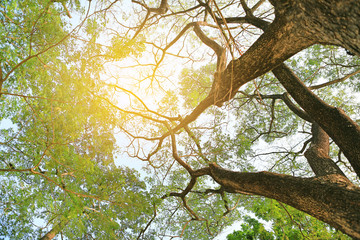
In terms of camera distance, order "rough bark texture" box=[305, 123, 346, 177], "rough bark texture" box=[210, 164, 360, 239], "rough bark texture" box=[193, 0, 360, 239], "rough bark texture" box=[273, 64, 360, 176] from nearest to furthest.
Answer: "rough bark texture" box=[193, 0, 360, 239] → "rough bark texture" box=[210, 164, 360, 239] → "rough bark texture" box=[273, 64, 360, 176] → "rough bark texture" box=[305, 123, 346, 177]

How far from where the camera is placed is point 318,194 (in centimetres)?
209

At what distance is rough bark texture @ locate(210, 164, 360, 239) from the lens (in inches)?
71.6

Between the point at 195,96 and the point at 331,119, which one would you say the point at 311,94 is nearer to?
the point at 331,119

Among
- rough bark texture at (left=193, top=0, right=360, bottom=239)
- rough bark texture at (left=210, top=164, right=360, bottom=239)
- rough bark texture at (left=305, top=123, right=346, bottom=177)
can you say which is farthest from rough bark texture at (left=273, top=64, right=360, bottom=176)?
rough bark texture at (left=305, top=123, right=346, bottom=177)

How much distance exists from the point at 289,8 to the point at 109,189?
3.86 m

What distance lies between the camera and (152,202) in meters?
3.91

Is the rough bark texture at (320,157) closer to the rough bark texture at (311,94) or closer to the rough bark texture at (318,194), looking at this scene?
the rough bark texture at (311,94)

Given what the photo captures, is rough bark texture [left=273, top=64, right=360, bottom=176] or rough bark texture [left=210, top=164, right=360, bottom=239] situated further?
rough bark texture [left=273, top=64, right=360, bottom=176]

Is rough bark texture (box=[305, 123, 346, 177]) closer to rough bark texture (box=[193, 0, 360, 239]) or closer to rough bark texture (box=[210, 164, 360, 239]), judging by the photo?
rough bark texture (box=[193, 0, 360, 239])

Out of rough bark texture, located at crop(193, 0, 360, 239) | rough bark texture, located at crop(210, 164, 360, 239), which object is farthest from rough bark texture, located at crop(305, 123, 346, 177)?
rough bark texture, located at crop(210, 164, 360, 239)

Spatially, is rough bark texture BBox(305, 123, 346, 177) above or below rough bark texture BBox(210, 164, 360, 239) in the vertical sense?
above

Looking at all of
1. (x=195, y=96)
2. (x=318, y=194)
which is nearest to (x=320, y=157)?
(x=318, y=194)

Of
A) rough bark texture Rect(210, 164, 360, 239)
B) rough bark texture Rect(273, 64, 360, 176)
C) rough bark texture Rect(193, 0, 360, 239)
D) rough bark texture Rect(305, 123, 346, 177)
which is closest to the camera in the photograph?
rough bark texture Rect(193, 0, 360, 239)

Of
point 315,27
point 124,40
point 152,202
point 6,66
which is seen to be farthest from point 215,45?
point 6,66
